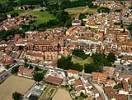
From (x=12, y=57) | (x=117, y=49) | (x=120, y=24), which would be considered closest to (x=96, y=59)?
(x=117, y=49)

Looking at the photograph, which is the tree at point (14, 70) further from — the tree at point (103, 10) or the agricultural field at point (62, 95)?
the tree at point (103, 10)

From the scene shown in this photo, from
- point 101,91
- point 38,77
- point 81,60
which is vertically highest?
point 38,77

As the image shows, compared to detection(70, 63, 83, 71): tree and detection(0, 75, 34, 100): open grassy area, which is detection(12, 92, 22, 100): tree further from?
detection(70, 63, 83, 71): tree

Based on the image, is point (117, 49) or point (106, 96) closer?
point (106, 96)

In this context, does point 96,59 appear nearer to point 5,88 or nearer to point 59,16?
point 5,88

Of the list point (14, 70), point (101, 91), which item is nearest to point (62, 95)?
point (101, 91)

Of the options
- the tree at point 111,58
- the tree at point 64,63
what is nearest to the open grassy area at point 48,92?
the tree at point 64,63

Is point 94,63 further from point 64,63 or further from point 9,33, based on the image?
point 9,33
